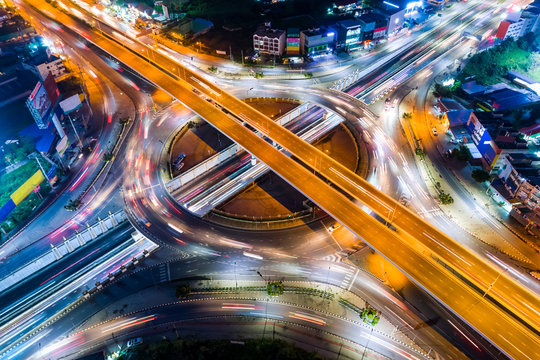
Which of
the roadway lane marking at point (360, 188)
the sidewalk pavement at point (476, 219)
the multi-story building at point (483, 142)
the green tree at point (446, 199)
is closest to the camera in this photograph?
the sidewalk pavement at point (476, 219)

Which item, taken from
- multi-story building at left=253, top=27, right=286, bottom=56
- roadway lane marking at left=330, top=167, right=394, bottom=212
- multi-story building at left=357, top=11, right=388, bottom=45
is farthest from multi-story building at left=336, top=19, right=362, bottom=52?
roadway lane marking at left=330, top=167, right=394, bottom=212

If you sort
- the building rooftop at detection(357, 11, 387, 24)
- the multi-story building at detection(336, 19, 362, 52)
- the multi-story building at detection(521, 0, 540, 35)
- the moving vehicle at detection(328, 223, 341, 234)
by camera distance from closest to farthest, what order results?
the moving vehicle at detection(328, 223, 341, 234) → the multi-story building at detection(336, 19, 362, 52) → the multi-story building at detection(521, 0, 540, 35) → the building rooftop at detection(357, 11, 387, 24)

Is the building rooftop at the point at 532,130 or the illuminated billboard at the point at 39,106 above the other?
the illuminated billboard at the point at 39,106

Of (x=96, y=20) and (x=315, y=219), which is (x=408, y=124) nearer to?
(x=315, y=219)

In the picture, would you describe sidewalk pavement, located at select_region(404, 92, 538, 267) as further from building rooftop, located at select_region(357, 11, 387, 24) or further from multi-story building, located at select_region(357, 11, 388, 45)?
building rooftop, located at select_region(357, 11, 387, 24)

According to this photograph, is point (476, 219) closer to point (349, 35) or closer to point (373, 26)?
point (349, 35)

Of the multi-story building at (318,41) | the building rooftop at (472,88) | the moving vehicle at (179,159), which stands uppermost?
the multi-story building at (318,41)

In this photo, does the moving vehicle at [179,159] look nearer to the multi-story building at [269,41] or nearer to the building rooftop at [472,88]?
the multi-story building at [269,41]

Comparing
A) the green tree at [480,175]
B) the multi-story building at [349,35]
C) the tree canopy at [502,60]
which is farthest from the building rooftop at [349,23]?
the green tree at [480,175]
